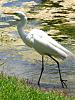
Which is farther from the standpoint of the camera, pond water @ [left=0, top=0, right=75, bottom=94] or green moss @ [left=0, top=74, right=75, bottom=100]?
pond water @ [left=0, top=0, right=75, bottom=94]

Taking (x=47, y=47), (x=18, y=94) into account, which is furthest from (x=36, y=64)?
(x=18, y=94)

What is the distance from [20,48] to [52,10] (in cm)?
631

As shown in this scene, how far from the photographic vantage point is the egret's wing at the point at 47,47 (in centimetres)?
952

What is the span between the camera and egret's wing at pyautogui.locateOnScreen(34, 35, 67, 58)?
952 centimetres

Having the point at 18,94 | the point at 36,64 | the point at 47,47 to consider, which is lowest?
the point at 36,64

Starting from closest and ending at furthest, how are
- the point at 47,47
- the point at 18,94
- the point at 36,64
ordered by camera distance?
the point at 18,94
the point at 47,47
the point at 36,64

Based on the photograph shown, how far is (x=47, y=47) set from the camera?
9.65m

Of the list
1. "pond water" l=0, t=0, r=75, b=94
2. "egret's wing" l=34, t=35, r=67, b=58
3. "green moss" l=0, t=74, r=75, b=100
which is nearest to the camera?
"green moss" l=0, t=74, r=75, b=100

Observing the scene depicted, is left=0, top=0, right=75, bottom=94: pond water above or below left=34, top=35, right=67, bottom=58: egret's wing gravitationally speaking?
below

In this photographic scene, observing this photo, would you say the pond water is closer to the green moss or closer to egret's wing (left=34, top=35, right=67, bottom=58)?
egret's wing (left=34, top=35, right=67, bottom=58)

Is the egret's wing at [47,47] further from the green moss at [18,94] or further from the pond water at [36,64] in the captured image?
the green moss at [18,94]

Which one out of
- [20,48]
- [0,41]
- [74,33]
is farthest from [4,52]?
[74,33]

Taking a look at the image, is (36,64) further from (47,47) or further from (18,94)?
(18,94)

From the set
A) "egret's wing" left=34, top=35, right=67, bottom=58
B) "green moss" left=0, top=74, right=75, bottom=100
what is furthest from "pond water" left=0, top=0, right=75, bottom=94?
"green moss" left=0, top=74, right=75, bottom=100
